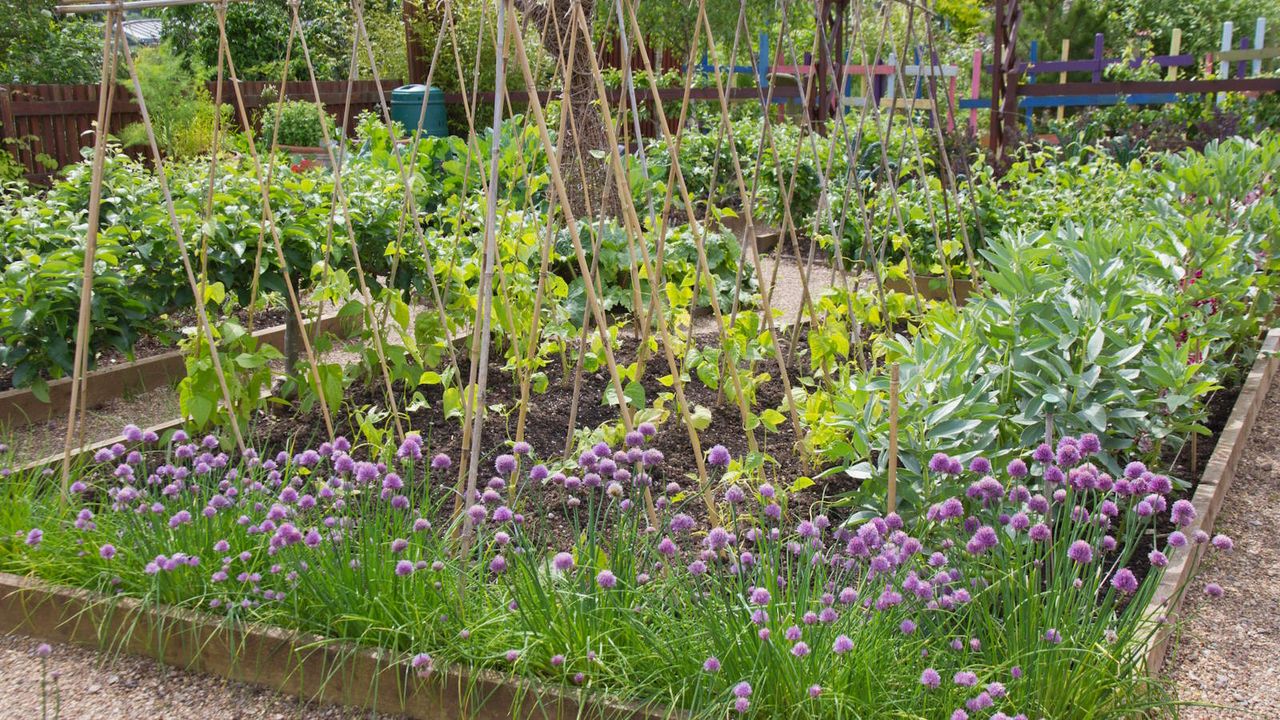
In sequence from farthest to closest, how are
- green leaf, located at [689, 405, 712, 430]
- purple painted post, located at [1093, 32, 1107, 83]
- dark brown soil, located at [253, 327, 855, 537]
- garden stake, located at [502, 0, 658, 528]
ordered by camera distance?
purple painted post, located at [1093, 32, 1107, 83] → dark brown soil, located at [253, 327, 855, 537] → green leaf, located at [689, 405, 712, 430] → garden stake, located at [502, 0, 658, 528]

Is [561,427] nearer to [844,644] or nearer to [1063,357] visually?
[1063,357]

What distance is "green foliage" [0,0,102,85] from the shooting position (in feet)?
50.4

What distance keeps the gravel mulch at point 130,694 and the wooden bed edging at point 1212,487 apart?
179 cm

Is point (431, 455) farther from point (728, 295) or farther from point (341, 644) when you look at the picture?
point (728, 295)

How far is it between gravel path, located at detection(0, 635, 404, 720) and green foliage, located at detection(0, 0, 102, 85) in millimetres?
14912

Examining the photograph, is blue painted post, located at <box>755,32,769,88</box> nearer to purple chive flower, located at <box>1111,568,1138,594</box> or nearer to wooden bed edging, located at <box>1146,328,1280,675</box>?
wooden bed edging, located at <box>1146,328,1280,675</box>

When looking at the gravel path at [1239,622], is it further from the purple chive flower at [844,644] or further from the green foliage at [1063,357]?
the purple chive flower at [844,644]

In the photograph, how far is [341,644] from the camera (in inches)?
97.4

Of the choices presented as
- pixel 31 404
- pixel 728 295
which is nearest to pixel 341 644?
pixel 31 404

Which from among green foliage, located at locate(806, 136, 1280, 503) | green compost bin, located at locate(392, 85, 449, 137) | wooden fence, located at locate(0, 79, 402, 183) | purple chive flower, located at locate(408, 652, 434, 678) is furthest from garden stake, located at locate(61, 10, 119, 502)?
green compost bin, located at locate(392, 85, 449, 137)

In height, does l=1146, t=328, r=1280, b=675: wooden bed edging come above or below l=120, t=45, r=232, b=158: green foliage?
below

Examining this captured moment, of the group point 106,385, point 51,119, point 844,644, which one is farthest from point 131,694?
point 51,119

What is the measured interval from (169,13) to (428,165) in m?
14.9

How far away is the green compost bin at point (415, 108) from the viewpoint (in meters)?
12.2
